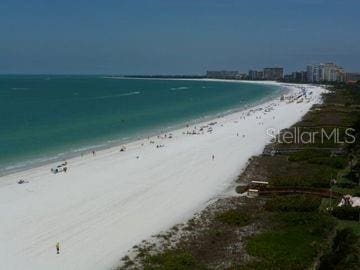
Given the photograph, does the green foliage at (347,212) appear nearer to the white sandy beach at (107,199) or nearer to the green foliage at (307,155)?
the white sandy beach at (107,199)

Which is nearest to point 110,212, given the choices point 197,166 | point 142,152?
point 197,166

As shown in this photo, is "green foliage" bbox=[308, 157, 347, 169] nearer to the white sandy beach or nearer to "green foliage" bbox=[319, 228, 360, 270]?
the white sandy beach

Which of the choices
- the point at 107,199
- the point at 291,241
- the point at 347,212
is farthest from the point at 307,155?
the point at 291,241

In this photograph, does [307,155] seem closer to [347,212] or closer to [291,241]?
[347,212]

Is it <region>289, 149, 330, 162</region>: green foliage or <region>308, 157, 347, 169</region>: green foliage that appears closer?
<region>308, 157, 347, 169</region>: green foliage

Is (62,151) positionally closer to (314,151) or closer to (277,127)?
(314,151)

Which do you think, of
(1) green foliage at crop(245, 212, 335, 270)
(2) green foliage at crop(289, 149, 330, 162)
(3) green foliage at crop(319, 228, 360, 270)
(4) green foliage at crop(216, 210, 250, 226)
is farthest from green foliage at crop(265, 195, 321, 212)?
(2) green foliage at crop(289, 149, 330, 162)

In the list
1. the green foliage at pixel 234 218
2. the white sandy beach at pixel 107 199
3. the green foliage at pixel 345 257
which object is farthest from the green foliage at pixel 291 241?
the white sandy beach at pixel 107 199
